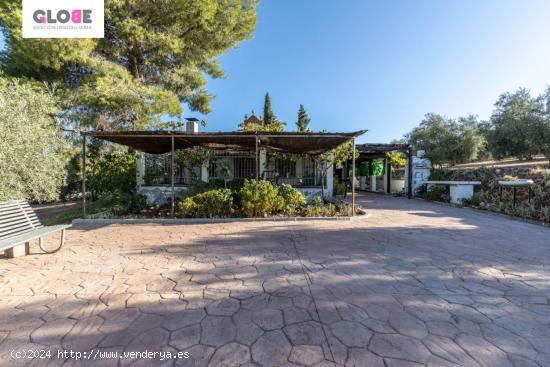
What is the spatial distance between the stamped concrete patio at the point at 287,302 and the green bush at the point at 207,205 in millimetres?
2531

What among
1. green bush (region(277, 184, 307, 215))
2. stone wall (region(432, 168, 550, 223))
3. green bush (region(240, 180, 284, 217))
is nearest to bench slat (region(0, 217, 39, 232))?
green bush (region(240, 180, 284, 217))

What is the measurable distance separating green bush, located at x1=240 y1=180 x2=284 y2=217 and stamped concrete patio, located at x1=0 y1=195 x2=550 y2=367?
99.9 inches

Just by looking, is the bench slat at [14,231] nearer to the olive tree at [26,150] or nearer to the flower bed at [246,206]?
the olive tree at [26,150]

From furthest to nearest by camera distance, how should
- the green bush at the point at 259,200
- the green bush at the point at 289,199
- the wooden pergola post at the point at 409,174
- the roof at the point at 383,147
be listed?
1. the wooden pergola post at the point at 409,174
2. the roof at the point at 383,147
3. the green bush at the point at 289,199
4. the green bush at the point at 259,200

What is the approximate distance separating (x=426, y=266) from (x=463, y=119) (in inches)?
801

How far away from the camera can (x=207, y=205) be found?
769 cm

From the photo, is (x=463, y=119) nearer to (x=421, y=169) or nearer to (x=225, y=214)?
(x=421, y=169)

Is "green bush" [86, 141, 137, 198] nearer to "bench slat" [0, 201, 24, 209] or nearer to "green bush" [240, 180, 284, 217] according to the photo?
"green bush" [240, 180, 284, 217]

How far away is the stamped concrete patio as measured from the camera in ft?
6.58

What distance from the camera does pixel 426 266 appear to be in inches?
150

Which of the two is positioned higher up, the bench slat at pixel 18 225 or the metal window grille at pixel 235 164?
the metal window grille at pixel 235 164

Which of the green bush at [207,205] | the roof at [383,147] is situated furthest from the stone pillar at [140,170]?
the roof at [383,147]

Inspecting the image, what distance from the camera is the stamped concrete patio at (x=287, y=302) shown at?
201 centimetres

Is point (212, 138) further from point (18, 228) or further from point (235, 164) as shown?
point (18, 228)
